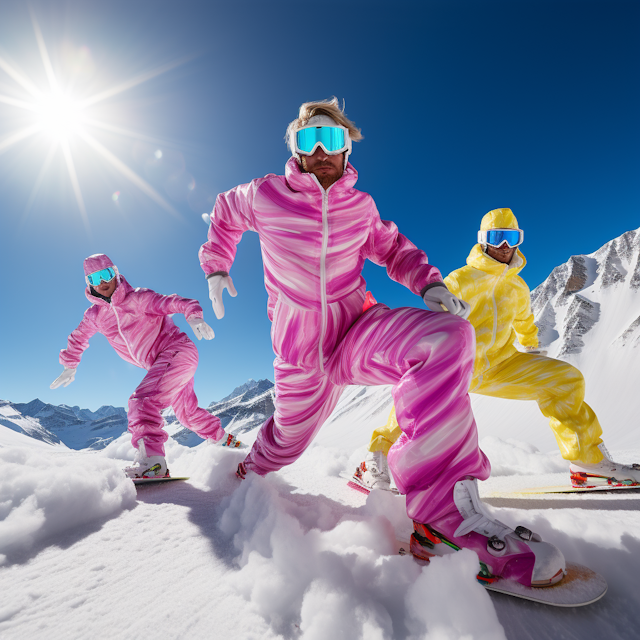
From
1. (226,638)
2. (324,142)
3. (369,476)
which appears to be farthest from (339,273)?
(369,476)

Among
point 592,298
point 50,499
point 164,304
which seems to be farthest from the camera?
point 592,298

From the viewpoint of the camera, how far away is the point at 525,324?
292 centimetres

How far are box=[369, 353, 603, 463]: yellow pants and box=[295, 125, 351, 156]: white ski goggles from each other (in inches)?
65.1

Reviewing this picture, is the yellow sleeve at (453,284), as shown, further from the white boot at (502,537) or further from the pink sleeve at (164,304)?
the pink sleeve at (164,304)

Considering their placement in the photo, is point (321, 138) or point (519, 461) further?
point (519, 461)

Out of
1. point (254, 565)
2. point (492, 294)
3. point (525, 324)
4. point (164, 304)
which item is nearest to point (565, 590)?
point (254, 565)

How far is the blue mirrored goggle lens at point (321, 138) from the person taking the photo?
150cm

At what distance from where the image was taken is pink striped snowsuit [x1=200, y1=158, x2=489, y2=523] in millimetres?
1115

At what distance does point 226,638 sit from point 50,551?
3.05 feet

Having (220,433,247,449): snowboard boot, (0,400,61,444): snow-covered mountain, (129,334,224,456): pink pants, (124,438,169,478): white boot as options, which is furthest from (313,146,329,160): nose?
(0,400,61,444): snow-covered mountain

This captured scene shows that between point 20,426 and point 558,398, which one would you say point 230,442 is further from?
point 20,426

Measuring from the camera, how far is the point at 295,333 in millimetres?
1671

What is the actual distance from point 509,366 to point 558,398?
0.37 meters

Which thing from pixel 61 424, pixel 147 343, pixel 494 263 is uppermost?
pixel 61 424
